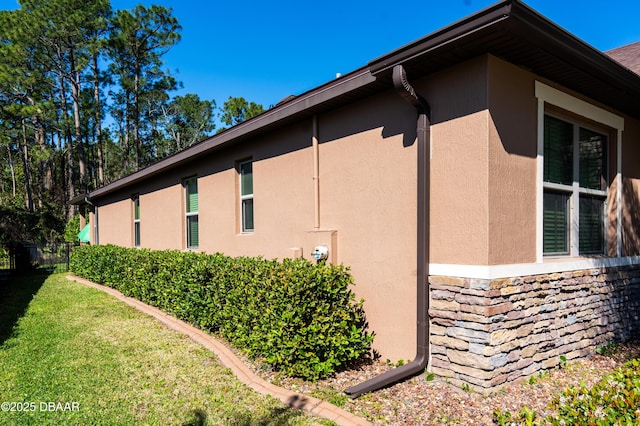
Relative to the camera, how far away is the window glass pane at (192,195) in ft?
29.5

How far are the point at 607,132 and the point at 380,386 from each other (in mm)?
4766

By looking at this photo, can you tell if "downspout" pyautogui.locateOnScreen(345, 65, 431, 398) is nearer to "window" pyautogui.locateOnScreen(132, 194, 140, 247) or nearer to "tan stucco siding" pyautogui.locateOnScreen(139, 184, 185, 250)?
"tan stucco siding" pyautogui.locateOnScreen(139, 184, 185, 250)

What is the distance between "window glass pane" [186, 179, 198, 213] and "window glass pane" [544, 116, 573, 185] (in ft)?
23.3

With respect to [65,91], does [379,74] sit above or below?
below

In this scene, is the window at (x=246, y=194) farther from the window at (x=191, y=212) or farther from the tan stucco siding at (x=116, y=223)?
the tan stucco siding at (x=116, y=223)

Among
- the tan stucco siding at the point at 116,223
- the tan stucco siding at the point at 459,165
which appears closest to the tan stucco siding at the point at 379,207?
the tan stucco siding at the point at 459,165

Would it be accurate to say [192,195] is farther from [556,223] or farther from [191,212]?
[556,223]

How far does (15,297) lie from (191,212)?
499 cm

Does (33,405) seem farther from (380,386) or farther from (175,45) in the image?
(175,45)

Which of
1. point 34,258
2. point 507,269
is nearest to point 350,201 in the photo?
point 507,269

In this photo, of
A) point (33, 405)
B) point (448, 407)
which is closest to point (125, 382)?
point (33, 405)

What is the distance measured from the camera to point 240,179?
7.43 metres

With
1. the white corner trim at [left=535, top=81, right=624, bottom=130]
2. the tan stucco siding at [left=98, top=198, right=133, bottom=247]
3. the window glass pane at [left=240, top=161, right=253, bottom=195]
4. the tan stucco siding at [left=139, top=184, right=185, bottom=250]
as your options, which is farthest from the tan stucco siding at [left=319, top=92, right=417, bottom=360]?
the tan stucco siding at [left=98, top=198, right=133, bottom=247]

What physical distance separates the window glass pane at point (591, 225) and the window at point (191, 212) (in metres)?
7.40
